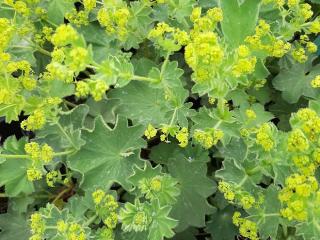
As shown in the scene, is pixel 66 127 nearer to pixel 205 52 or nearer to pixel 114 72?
pixel 114 72

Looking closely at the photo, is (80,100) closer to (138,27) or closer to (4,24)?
(138,27)

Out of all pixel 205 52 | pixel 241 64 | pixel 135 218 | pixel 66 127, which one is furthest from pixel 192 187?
pixel 205 52

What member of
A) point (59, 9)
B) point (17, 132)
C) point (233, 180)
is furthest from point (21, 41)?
point (233, 180)

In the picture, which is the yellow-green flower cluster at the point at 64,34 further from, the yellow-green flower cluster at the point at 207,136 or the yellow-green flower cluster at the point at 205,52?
the yellow-green flower cluster at the point at 207,136

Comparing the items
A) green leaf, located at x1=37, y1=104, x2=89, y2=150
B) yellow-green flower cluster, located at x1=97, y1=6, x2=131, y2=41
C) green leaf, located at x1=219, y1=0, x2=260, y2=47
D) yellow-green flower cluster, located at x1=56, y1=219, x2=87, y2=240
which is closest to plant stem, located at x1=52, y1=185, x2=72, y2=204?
green leaf, located at x1=37, y1=104, x2=89, y2=150

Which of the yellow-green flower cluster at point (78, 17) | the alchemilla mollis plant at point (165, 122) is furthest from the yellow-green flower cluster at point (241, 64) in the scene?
the yellow-green flower cluster at point (78, 17)

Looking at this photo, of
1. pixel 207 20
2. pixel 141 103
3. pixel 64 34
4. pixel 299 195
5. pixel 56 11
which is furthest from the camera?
pixel 56 11

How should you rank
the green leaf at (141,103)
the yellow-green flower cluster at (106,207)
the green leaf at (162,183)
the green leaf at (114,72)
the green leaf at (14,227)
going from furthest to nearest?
the green leaf at (14,227) < the green leaf at (141,103) < the green leaf at (162,183) < the yellow-green flower cluster at (106,207) < the green leaf at (114,72)
